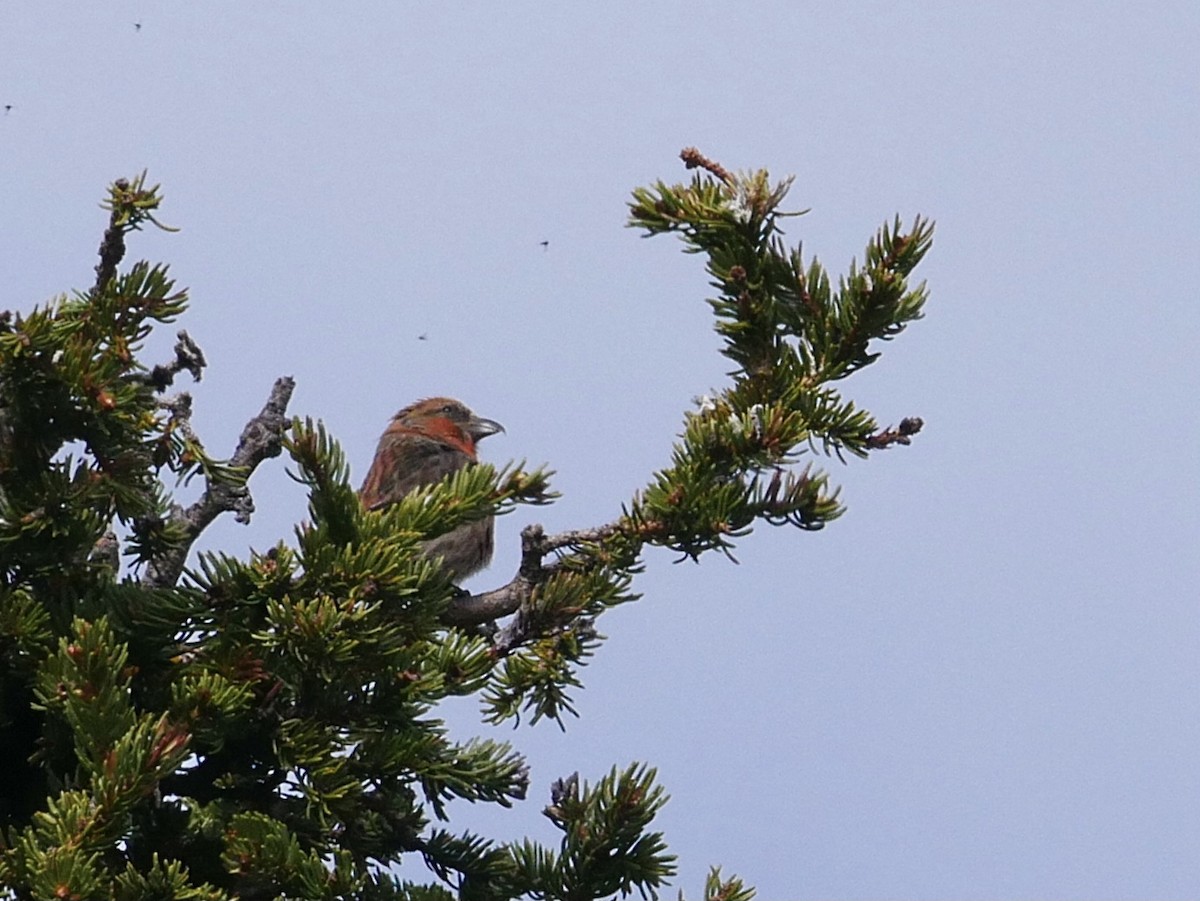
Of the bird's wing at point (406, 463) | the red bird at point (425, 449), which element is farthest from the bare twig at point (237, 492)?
the bird's wing at point (406, 463)

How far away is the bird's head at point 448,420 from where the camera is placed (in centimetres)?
861

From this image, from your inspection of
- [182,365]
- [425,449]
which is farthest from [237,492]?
[425,449]

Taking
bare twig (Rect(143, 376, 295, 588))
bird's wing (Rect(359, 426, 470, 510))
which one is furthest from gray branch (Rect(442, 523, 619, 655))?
bird's wing (Rect(359, 426, 470, 510))

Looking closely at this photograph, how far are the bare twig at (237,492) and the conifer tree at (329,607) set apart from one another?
5 cm

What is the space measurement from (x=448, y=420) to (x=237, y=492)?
18.0 ft

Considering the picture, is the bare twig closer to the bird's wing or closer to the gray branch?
the gray branch

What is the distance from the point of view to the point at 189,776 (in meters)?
2.89

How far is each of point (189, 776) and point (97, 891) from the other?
47 cm

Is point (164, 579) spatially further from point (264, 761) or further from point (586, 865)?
point (586, 865)

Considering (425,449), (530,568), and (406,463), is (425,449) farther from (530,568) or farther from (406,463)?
(530,568)

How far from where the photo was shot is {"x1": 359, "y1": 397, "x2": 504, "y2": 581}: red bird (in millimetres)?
7641

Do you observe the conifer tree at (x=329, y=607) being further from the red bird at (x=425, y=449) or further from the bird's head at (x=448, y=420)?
the bird's head at (x=448, y=420)

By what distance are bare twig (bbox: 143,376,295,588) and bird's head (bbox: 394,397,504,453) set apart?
17.2 feet

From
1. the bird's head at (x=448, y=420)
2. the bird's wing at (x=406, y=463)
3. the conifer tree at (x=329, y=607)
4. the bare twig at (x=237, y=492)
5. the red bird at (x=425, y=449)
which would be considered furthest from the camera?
the bird's head at (x=448, y=420)
